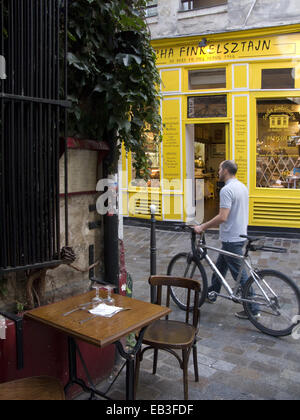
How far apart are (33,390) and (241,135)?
8526 millimetres

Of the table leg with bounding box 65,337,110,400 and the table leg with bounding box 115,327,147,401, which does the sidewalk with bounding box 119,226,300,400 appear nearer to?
the table leg with bounding box 65,337,110,400

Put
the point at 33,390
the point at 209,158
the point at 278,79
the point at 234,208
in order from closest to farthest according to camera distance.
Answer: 1. the point at 33,390
2. the point at 234,208
3. the point at 278,79
4. the point at 209,158

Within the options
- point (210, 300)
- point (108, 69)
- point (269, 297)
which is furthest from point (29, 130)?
point (210, 300)

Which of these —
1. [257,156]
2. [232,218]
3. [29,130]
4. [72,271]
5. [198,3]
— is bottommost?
[72,271]

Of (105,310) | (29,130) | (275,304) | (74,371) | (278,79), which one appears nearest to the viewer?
(29,130)

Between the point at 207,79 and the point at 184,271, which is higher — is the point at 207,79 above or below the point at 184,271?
above

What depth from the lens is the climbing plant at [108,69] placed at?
3301mm

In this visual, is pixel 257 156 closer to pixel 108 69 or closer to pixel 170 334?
pixel 108 69

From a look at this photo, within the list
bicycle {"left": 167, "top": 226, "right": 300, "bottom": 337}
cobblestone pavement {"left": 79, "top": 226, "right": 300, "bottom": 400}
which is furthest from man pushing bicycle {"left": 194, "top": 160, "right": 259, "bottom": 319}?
cobblestone pavement {"left": 79, "top": 226, "right": 300, "bottom": 400}

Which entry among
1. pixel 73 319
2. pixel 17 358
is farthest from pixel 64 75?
pixel 17 358

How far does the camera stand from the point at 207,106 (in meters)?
10.4

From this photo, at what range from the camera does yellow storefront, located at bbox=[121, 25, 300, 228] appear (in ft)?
31.8

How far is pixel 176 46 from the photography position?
10484 mm
